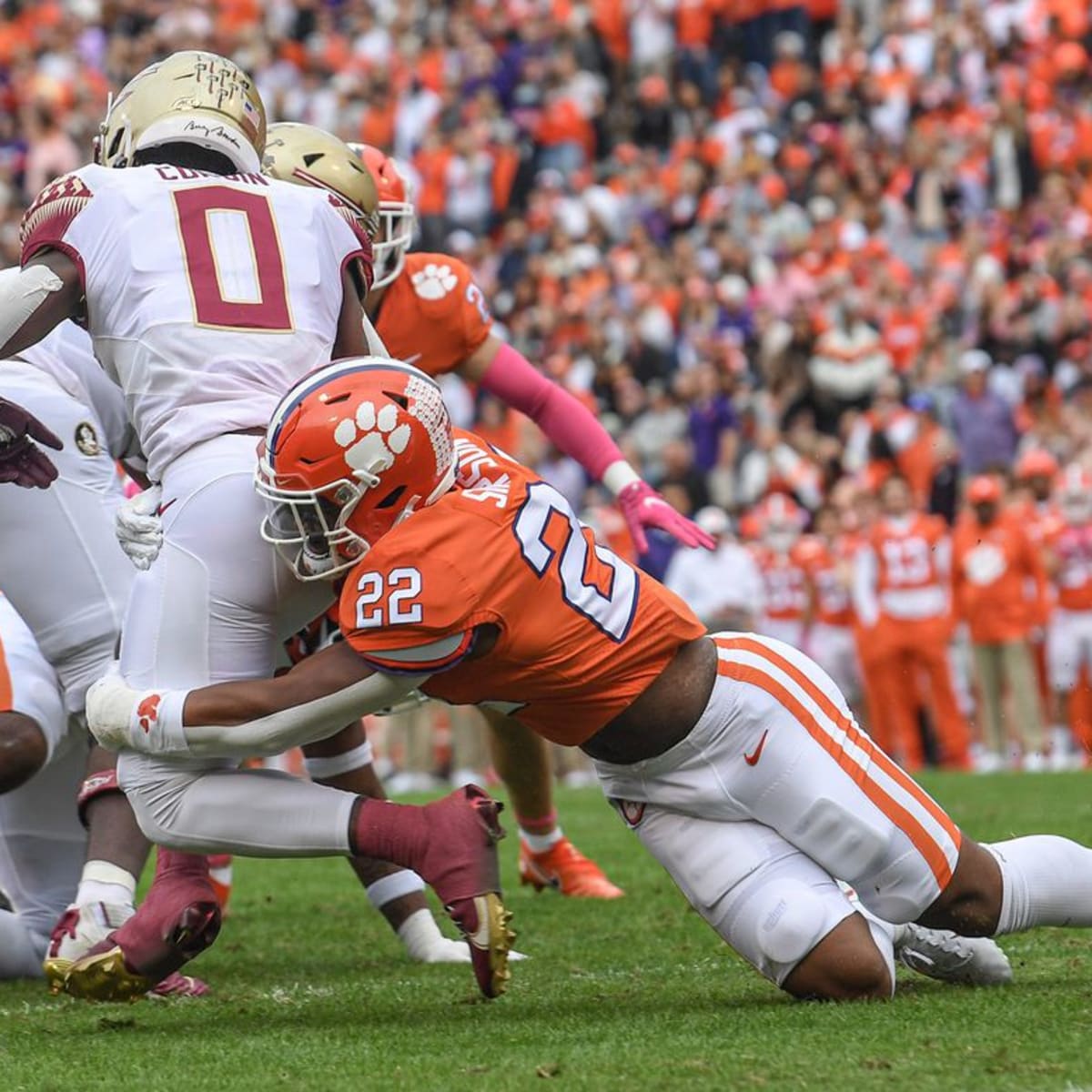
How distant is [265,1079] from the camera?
3.41 metres

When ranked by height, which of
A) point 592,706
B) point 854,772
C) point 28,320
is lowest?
point 854,772

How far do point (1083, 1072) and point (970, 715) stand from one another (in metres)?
10.2

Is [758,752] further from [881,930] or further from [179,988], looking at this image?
[179,988]

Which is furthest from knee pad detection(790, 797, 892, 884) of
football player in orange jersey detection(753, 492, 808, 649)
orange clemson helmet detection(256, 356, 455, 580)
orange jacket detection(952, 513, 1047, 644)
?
football player in orange jersey detection(753, 492, 808, 649)

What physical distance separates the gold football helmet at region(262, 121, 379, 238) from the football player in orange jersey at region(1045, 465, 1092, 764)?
775cm

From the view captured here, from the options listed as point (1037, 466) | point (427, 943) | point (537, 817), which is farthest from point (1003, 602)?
point (427, 943)

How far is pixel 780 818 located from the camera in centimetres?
403

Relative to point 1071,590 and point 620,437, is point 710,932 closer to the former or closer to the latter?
point 1071,590

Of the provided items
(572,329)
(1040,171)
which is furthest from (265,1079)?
(1040,171)

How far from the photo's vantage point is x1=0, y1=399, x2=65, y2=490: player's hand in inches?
169

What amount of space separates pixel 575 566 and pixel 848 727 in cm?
70

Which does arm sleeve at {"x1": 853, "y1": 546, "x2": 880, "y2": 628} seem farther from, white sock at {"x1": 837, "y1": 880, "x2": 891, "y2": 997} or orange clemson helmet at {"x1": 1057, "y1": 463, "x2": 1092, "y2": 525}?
white sock at {"x1": 837, "y1": 880, "x2": 891, "y2": 997}

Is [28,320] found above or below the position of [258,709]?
above

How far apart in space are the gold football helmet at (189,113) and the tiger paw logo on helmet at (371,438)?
0.96 metres
